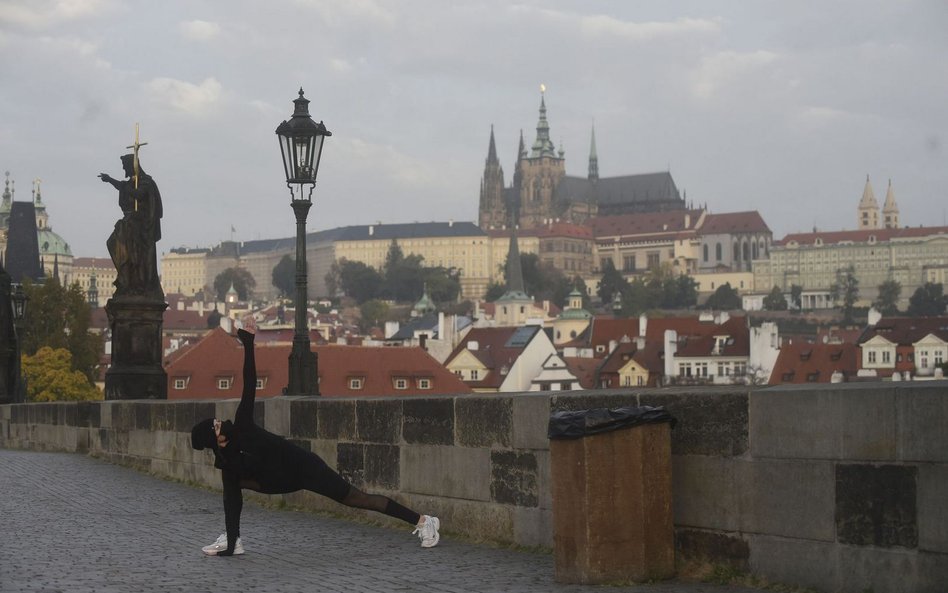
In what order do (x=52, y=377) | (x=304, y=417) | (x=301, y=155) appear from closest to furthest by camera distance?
(x=304, y=417) → (x=301, y=155) → (x=52, y=377)

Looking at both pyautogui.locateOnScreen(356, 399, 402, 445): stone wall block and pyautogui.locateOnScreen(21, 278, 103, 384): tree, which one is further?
→ pyautogui.locateOnScreen(21, 278, 103, 384): tree

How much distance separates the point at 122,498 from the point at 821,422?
7.23 meters

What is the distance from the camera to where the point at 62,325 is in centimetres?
6969

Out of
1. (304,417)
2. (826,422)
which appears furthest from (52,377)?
(826,422)

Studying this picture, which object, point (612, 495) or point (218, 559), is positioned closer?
point (612, 495)

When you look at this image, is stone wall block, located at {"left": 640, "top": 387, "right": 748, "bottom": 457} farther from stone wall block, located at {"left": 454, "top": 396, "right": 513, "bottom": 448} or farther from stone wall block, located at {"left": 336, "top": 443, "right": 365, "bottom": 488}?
stone wall block, located at {"left": 336, "top": 443, "right": 365, "bottom": 488}

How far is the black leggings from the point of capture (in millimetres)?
8562

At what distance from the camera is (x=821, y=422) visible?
6598 mm

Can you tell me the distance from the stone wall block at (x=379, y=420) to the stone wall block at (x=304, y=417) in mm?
797

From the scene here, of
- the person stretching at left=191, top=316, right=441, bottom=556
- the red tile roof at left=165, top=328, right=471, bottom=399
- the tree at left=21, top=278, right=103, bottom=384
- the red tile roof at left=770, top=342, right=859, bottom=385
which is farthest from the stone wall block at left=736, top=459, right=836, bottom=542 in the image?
the red tile roof at left=770, top=342, right=859, bottom=385

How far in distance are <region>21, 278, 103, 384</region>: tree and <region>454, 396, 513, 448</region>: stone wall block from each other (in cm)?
5972

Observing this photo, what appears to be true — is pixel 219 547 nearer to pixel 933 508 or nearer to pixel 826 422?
pixel 826 422

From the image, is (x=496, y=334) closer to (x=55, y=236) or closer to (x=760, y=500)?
(x=55, y=236)

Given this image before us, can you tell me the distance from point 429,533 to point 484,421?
0.70m
